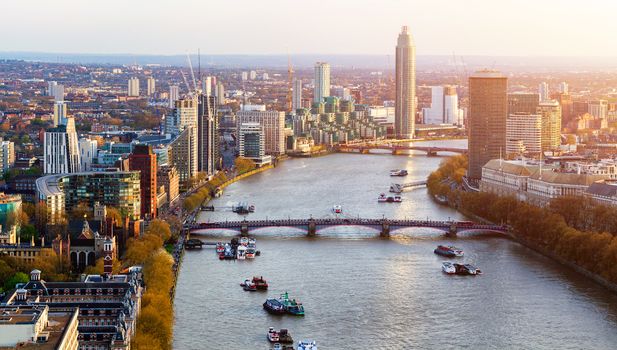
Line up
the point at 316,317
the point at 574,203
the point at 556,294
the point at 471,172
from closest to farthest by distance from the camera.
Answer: the point at 316,317, the point at 556,294, the point at 574,203, the point at 471,172

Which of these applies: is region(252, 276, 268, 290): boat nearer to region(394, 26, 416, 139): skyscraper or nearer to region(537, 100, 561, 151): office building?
region(537, 100, 561, 151): office building

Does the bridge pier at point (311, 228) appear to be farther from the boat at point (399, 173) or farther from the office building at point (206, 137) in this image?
the boat at point (399, 173)

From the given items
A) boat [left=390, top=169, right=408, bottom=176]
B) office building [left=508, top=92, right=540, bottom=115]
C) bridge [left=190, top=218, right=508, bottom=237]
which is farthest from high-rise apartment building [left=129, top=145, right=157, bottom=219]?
office building [left=508, top=92, right=540, bottom=115]

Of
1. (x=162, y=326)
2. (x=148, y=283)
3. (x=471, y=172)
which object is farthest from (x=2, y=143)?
(x=162, y=326)

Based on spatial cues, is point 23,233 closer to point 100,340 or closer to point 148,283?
point 148,283

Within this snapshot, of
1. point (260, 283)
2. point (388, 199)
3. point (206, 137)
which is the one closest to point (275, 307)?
point (260, 283)

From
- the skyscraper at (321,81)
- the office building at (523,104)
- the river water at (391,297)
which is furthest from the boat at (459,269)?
the skyscraper at (321,81)
